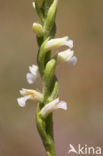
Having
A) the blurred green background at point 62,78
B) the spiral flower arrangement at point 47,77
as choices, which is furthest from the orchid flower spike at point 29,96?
the blurred green background at point 62,78

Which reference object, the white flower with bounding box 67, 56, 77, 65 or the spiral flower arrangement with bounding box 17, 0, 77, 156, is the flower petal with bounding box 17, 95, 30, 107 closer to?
the spiral flower arrangement with bounding box 17, 0, 77, 156

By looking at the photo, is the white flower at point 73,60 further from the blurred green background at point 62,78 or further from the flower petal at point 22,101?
the blurred green background at point 62,78

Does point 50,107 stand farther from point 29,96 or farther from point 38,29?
point 38,29

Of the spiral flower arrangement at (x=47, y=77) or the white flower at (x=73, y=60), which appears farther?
the white flower at (x=73, y=60)

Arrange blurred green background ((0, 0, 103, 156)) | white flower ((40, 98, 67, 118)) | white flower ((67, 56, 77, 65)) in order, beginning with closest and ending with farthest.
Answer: white flower ((40, 98, 67, 118)) → white flower ((67, 56, 77, 65)) → blurred green background ((0, 0, 103, 156))

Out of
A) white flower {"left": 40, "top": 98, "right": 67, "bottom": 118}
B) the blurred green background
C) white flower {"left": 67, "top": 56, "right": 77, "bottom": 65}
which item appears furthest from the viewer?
the blurred green background

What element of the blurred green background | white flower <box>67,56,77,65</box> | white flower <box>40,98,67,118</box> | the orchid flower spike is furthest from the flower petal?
the blurred green background
